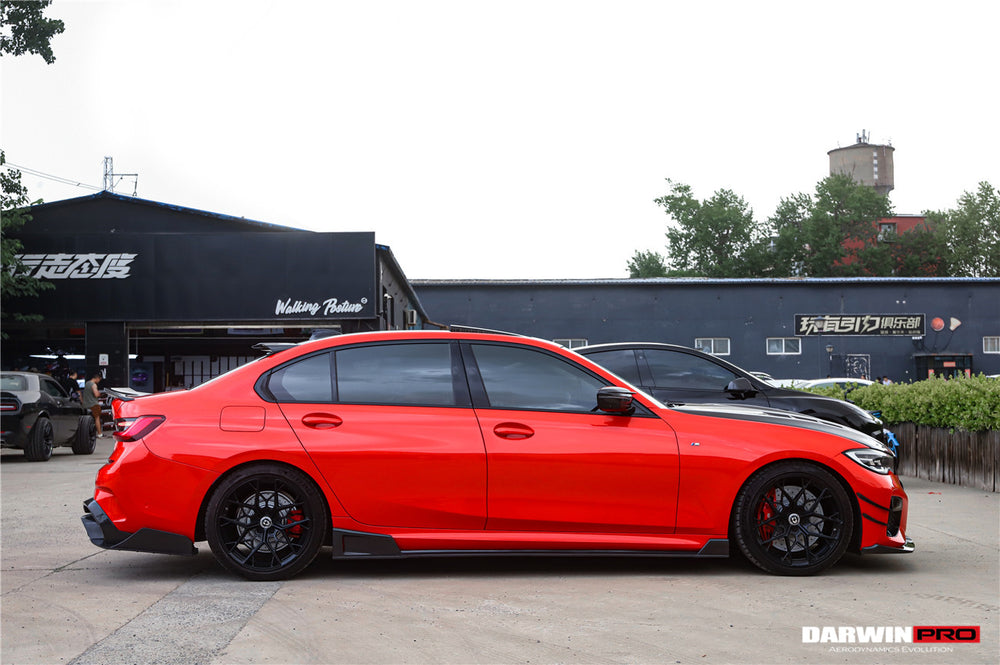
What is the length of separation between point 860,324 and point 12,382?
138 ft

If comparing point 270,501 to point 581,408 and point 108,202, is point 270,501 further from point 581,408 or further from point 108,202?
point 108,202

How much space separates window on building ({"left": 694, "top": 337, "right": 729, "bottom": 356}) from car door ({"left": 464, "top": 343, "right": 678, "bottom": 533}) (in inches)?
1717

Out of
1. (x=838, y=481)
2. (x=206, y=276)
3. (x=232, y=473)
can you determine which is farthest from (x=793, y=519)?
(x=206, y=276)

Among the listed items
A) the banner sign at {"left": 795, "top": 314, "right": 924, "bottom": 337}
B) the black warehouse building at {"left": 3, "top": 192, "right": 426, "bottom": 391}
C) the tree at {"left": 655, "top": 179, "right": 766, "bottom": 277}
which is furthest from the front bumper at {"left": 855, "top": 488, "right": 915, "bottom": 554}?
the tree at {"left": 655, "top": 179, "right": 766, "bottom": 277}

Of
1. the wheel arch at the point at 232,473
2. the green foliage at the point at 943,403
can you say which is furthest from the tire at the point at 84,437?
the wheel arch at the point at 232,473

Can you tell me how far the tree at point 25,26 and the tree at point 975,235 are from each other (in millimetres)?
66303

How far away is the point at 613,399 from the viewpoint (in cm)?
580

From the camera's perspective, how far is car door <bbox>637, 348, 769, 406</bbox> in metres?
9.49

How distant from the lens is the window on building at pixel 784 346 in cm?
4894

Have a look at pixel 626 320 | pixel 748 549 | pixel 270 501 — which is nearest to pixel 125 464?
pixel 270 501

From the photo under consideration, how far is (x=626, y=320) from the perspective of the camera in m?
48.6

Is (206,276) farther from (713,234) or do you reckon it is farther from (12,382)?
(713,234)

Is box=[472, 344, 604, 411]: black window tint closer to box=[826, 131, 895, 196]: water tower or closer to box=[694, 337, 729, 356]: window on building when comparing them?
box=[694, 337, 729, 356]: window on building
